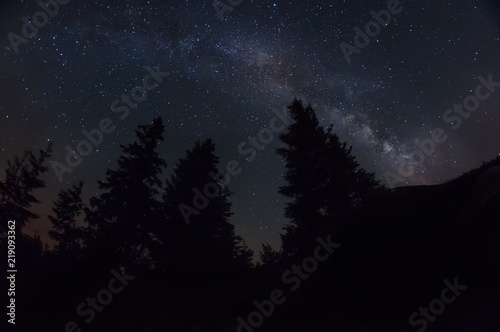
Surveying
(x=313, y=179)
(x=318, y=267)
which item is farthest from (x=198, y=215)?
(x=318, y=267)

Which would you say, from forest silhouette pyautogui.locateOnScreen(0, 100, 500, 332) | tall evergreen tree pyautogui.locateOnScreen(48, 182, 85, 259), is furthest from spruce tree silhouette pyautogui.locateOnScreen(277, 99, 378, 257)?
tall evergreen tree pyautogui.locateOnScreen(48, 182, 85, 259)

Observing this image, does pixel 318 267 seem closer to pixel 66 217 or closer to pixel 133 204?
pixel 133 204

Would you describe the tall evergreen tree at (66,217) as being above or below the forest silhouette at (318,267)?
above

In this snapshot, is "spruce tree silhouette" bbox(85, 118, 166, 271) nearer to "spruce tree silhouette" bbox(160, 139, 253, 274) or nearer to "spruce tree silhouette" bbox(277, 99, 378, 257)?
"spruce tree silhouette" bbox(160, 139, 253, 274)

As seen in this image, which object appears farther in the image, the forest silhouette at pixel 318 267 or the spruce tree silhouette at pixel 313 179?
A: the spruce tree silhouette at pixel 313 179

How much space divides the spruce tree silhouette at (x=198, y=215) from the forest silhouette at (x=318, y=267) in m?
0.17

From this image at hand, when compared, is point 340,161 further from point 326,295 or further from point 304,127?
point 326,295

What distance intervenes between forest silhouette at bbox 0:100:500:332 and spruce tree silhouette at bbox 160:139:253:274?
0.17m

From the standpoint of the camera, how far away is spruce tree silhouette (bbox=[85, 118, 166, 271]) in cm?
2247

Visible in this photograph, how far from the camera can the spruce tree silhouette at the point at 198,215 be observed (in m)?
21.5

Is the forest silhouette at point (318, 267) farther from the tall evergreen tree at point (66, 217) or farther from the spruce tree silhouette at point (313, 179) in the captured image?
the tall evergreen tree at point (66, 217)

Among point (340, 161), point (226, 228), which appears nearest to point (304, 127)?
point (340, 161)

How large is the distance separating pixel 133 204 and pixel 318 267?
655 inches

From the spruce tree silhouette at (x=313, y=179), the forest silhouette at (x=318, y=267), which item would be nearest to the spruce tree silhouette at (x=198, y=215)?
the forest silhouette at (x=318, y=267)
